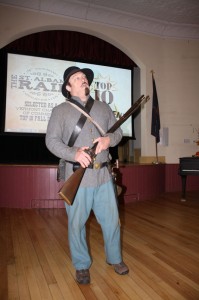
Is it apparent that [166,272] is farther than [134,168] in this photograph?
No

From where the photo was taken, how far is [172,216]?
3594mm

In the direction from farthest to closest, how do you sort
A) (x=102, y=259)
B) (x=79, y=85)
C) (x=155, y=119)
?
(x=155, y=119) < (x=102, y=259) < (x=79, y=85)

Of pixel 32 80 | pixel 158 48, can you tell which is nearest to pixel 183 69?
pixel 158 48

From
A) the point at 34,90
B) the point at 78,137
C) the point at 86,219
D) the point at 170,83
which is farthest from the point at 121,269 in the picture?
the point at 170,83

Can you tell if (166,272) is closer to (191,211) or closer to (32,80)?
(191,211)

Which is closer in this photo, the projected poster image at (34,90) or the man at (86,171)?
the man at (86,171)

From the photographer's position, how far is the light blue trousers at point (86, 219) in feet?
5.57

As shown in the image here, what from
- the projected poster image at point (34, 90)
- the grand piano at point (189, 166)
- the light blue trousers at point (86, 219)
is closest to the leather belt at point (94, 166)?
the light blue trousers at point (86, 219)

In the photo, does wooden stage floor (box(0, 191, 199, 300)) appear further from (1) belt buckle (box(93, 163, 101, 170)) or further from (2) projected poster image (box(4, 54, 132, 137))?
(2) projected poster image (box(4, 54, 132, 137))

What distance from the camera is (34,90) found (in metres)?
5.15

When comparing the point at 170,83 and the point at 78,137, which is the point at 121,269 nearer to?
the point at 78,137

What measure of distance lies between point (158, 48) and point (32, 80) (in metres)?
3.07

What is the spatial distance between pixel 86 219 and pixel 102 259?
2.01 feet

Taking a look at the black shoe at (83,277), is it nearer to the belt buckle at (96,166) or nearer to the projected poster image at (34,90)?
the belt buckle at (96,166)
